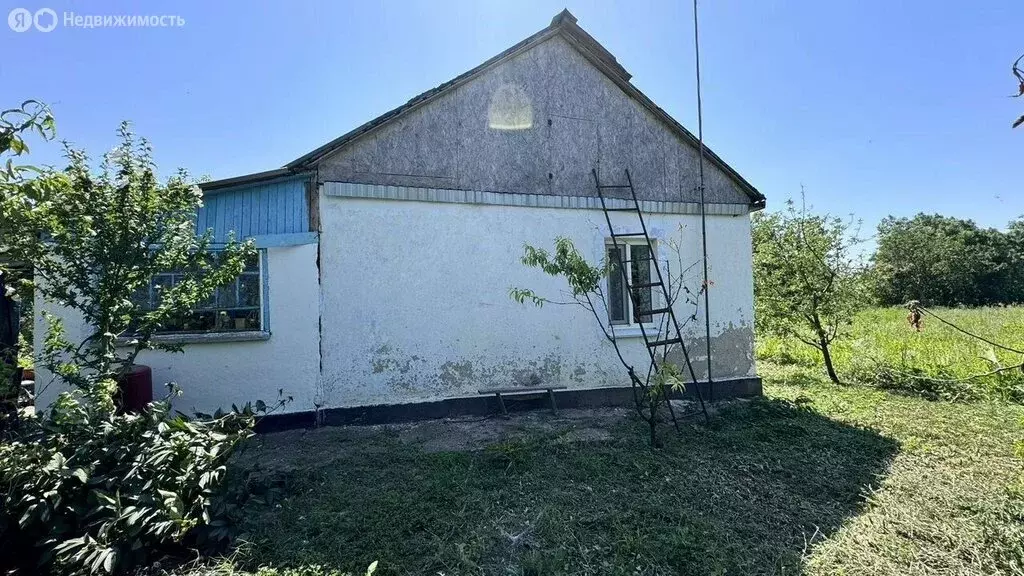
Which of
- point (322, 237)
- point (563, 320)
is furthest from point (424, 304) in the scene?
point (563, 320)

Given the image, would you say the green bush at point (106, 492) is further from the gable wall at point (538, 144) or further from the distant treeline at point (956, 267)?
the distant treeline at point (956, 267)

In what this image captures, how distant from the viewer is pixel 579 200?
764 centimetres

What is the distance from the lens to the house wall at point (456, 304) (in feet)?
21.2

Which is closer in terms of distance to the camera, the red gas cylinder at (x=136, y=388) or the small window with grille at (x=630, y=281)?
the red gas cylinder at (x=136, y=388)

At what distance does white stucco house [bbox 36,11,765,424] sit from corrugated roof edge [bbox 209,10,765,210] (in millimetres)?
27

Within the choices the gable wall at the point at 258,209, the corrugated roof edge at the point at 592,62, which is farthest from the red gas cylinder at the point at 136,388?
the corrugated roof edge at the point at 592,62

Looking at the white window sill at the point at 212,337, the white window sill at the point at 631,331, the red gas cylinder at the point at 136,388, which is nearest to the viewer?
the red gas cylinder at the point at 136,388

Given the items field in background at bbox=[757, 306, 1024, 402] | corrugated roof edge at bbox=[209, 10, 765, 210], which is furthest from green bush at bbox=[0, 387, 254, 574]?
field in background at bbox=[757, 306, 1024, 402]

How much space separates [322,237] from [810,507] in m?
6.17

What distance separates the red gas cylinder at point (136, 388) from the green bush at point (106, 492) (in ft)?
5.49

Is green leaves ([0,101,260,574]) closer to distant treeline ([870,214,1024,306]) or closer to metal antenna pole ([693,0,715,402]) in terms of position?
metal antenna pole ([693,0,715,402])

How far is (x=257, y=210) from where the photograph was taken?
624 centimetres

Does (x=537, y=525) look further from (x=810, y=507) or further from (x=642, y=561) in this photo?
(x=810, y=507)

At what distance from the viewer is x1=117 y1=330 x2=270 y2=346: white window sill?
594 cm
